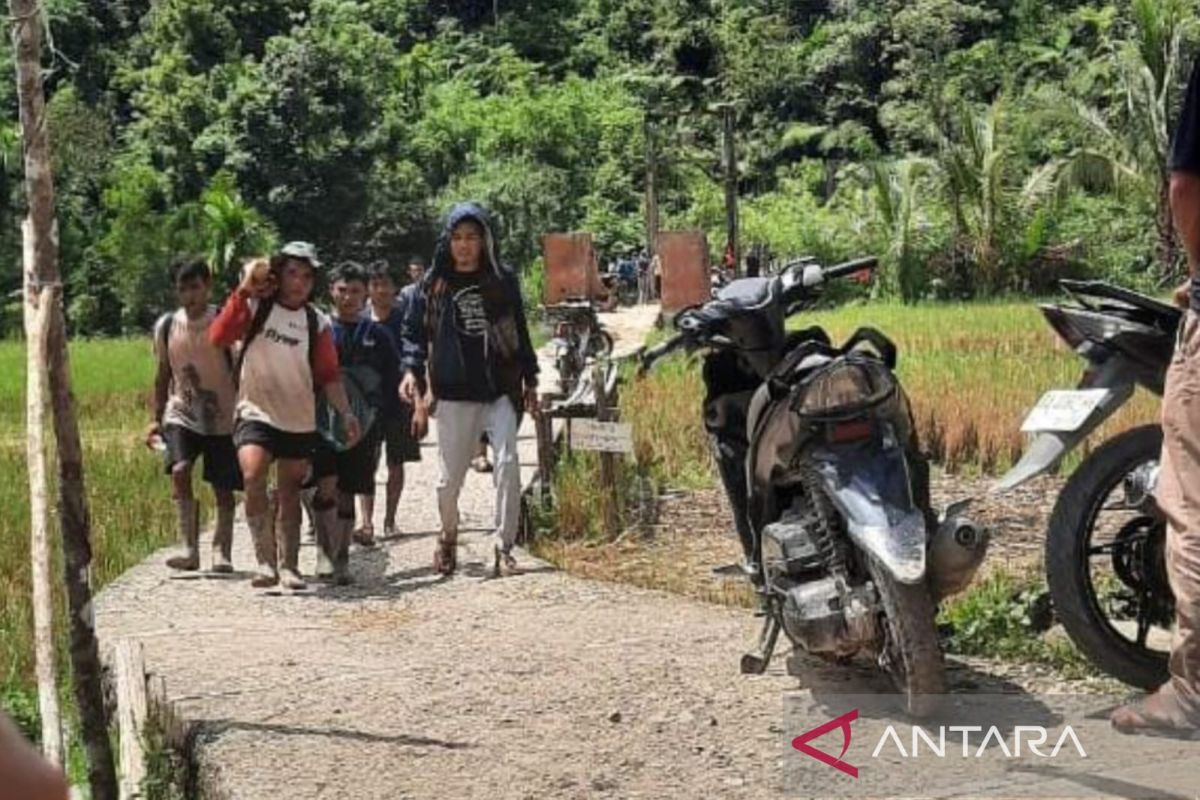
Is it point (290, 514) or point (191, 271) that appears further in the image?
point (191, 271)

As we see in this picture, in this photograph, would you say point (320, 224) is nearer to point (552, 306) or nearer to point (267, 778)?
point (552, 306)

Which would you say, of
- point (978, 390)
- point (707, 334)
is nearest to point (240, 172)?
point (978, 390)

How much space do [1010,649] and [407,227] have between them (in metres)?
30.4

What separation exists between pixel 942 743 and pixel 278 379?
3255 mm

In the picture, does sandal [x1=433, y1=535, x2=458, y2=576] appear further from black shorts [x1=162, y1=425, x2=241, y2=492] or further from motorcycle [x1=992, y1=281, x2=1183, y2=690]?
motorcycle [x1=992, y1=281, x2=1183, y2=690]

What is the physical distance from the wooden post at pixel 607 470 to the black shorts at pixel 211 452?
155 cm

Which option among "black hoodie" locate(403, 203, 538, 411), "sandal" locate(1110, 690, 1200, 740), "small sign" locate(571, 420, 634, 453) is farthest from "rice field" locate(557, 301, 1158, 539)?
"sandal" locate(1110, 690, 1200, 740)

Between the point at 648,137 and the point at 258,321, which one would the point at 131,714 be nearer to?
the point at 258,321

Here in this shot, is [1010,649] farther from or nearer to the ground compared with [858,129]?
nearer to the ground

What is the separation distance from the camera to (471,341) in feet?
20.5

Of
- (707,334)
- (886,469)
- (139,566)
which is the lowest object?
(139,566)

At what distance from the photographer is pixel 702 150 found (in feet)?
140

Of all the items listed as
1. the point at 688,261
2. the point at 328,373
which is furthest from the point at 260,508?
the point at 688,261

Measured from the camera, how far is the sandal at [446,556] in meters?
6.52
